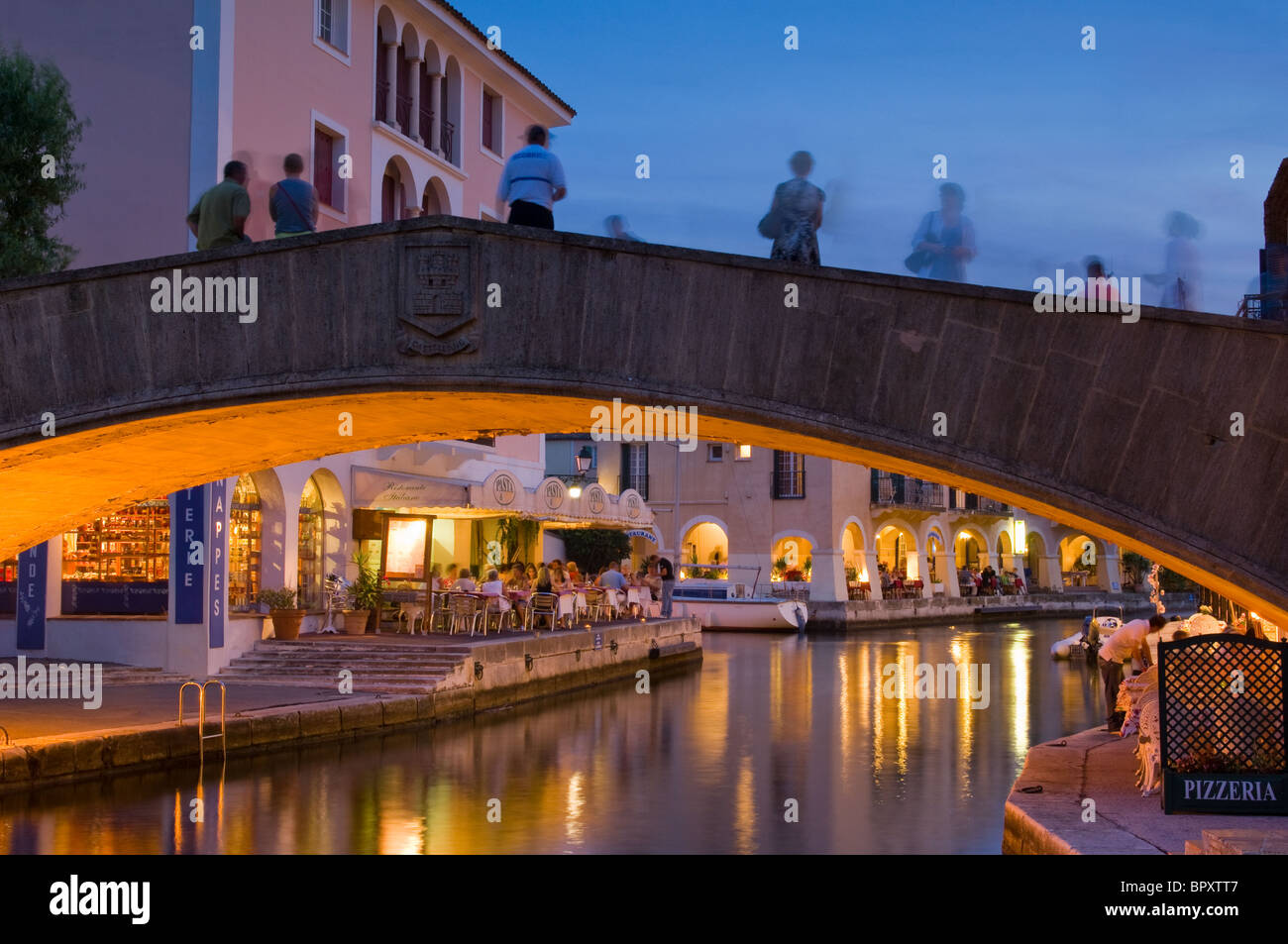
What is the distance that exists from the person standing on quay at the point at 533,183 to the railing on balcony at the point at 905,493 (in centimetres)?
4031

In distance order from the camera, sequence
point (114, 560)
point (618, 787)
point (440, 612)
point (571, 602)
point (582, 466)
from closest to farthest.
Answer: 1. point (618, 787)
2. point (114, 560)
3. point (440, 612)
4. point (571, 602)
5. point (582, 466)

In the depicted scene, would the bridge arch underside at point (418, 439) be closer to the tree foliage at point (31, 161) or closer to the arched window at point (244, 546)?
the tree foliage at point (31, 161)

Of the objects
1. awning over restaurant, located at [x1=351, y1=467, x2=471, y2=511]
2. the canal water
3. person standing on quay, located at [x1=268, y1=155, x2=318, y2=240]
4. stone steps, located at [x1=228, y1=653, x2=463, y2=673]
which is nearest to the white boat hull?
the canal water

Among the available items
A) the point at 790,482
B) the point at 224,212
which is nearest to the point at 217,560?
the point at 224,212

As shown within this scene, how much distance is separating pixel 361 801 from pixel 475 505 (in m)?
10.7

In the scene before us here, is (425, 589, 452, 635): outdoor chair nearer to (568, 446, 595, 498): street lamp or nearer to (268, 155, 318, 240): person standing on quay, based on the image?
(568, 446, 595, 498): street lamp

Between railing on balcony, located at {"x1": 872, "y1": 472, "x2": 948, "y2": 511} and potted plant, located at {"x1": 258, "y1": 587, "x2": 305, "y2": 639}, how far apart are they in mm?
31477

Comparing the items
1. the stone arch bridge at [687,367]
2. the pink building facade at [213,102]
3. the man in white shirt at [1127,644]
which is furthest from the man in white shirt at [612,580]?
the stone arch bridge at [687,367]

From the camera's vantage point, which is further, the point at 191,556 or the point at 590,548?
the point at 590,548

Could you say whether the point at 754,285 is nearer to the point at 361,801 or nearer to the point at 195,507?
the point at 361,801

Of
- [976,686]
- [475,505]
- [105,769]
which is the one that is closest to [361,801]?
[105,769]

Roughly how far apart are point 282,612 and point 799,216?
14215mm

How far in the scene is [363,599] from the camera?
997 inches

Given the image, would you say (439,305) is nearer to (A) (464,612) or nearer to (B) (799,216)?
(B) (799,216)
